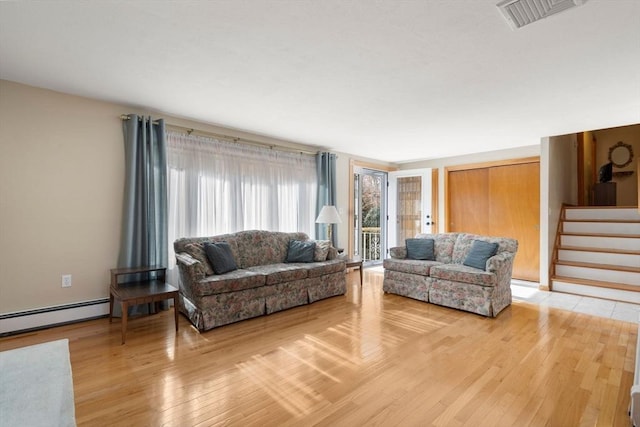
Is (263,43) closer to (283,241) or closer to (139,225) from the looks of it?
(139,225)

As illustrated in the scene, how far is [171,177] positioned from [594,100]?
193 inches

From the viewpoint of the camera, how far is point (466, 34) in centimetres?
205

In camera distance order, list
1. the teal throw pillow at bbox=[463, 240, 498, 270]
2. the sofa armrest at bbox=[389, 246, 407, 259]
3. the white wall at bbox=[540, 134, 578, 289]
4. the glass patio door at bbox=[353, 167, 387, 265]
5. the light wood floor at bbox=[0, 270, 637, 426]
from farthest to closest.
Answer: the glass patio door at bbox=[353, 167, 387, 265]
the white wall at bbox=[540, 134, 578, 289]
the sofa armrest at bbox=[389, 246, 407, 259]
the teal throw pillow at bbox=[463, 240, 498, 270]
the light wood floor at bbox=[0, 270, 637, 426]

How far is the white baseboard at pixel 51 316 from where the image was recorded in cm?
289

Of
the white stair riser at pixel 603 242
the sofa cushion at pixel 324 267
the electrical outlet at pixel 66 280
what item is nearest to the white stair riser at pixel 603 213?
the white stair riser at pixel 603 242

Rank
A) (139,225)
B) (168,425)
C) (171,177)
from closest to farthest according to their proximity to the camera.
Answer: (168,425) → (139,225) → (171,177)

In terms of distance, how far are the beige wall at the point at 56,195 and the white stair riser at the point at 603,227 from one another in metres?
6.94

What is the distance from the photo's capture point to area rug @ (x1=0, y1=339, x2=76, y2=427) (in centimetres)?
76

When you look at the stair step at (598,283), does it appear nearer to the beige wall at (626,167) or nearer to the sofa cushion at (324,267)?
the sofa cushion at (324,267)

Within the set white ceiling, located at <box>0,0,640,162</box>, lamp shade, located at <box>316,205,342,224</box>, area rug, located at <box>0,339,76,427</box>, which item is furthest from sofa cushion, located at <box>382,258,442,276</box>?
area rug, located at <box>0,339,76,427</box>

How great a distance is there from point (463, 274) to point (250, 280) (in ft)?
8.26

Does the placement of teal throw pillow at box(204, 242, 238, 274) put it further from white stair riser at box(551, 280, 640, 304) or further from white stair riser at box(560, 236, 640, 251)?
white stair riser at box(560, 236, 640, 251)

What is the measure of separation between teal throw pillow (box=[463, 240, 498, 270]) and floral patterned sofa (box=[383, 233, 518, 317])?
0.21 feet

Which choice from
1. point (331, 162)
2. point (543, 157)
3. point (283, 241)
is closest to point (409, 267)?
point (283, 241)
